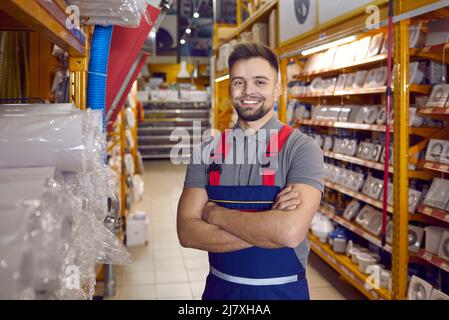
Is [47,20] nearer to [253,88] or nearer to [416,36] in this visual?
[253,88]

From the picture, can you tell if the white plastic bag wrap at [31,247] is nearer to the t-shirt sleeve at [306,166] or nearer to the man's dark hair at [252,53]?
the t-shirt sleeve at [306,166]

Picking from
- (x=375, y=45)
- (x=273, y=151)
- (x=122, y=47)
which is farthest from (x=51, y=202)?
(x=375, y=45)

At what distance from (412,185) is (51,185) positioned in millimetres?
3049

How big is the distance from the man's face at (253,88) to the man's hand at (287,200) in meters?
0.37

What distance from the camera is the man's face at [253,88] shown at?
→ 1941 mm

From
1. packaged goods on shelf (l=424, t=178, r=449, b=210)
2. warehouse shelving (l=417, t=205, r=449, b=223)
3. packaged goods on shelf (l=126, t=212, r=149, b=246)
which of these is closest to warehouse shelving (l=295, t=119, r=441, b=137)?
packaged goods on shelf (l=424, t=178, r=449, b=210)

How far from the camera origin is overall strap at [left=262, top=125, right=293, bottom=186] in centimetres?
190

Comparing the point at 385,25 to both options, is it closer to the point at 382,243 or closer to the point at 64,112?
the point at 382,243

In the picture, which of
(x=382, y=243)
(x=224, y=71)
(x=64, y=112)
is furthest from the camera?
(x=224, y=71)

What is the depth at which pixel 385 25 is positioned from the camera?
324 cm

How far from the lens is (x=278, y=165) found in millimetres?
1917

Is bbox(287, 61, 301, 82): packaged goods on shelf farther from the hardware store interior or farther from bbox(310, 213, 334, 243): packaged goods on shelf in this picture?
bbox(310, 213, 334, 243): packaged goods on shelf

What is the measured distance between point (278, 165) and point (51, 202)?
1165 millimetres
